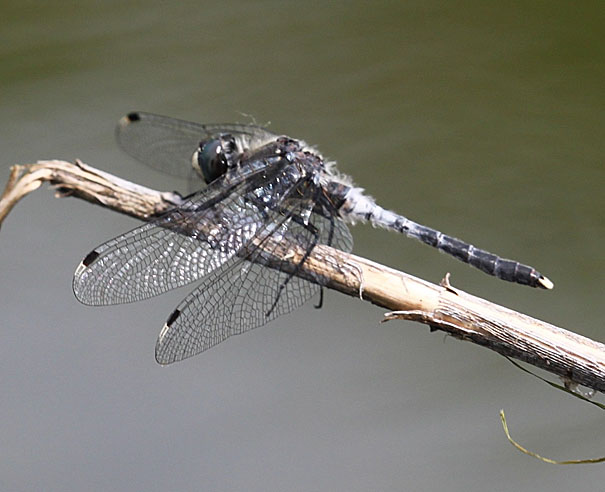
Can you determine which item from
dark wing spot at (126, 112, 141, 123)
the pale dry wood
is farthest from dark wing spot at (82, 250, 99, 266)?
dark wing spot at (126, 112, 141, 123)

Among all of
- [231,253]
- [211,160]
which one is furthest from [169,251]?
[211,160]

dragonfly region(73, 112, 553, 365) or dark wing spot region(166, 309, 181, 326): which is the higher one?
dragonfly region(73, 112, 553, 365)

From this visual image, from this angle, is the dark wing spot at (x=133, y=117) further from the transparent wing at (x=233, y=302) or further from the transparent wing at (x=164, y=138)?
the transparent wing at (x=233, y=302)

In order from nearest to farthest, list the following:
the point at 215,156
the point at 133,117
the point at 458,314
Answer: the point at 458,314 < the point at 215,156 < the point at 133,117

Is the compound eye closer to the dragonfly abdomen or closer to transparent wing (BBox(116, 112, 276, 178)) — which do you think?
transparent wing (BBox(116, 112, 276, 178))

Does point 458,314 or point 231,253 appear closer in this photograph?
point 458,314

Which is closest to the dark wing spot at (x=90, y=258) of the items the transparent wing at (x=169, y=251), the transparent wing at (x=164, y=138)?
the transparent wing at (x=169, y=251)

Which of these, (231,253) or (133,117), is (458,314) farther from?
(133,117)
